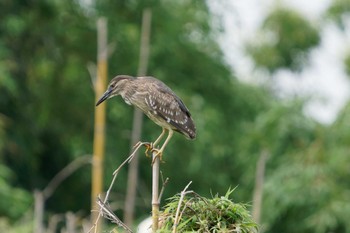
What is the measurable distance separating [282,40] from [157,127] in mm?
6934

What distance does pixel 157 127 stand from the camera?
68.4 ft

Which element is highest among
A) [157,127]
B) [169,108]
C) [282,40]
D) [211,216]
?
[282,40]

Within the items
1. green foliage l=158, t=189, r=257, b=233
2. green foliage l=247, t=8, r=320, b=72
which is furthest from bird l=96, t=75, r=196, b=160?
green foliage l=247, t=8, r=320, b=72

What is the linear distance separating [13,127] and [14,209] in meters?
2.98

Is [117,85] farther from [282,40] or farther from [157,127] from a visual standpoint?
[282,40]

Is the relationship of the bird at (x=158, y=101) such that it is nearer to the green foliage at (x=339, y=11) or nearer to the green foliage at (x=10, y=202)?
the green foliage at (x=10, y=202)

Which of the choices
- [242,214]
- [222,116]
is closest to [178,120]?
[242,214]

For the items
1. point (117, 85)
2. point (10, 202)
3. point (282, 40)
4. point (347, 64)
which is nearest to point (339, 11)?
point (347, 64)

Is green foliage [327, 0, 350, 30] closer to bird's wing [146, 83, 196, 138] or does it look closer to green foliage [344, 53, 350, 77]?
green foliage [344, 53, 350, 77]

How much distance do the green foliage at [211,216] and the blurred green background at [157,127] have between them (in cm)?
1259

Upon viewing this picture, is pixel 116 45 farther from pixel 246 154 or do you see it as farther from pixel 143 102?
pixel 143 102

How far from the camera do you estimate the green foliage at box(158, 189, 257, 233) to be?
4.20m

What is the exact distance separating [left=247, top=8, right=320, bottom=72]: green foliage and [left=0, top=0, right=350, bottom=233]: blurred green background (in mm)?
2560

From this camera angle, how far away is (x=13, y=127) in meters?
19.6
